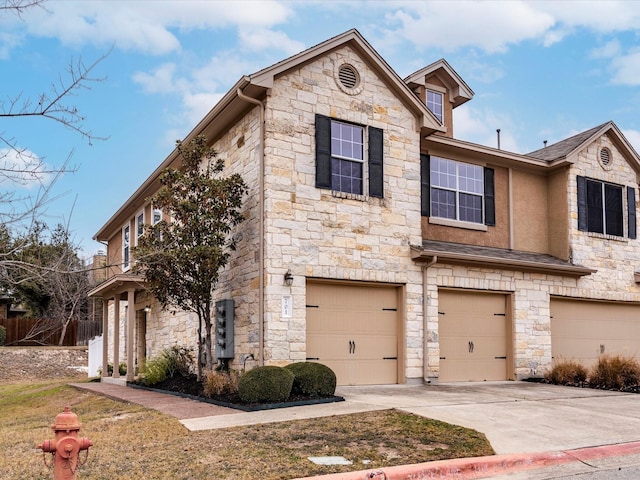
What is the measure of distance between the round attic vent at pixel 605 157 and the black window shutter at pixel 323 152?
937 cm

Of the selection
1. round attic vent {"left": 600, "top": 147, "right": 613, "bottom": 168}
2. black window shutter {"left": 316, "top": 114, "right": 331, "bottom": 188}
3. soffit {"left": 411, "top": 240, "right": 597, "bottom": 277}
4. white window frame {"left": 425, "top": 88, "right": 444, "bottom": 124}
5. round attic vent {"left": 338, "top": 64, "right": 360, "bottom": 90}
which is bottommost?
soffit {"left": 411, "top": 240, "right": 597, "bottom": 277}

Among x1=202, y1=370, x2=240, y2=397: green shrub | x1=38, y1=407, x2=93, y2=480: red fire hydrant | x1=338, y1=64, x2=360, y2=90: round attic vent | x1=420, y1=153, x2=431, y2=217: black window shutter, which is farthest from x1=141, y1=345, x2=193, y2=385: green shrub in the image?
x1=38, y1=407, x2=93, y2=480: red fire hydrant

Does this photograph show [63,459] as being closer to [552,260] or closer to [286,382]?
[286,382]

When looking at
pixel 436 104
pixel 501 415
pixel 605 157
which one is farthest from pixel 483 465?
pixel 605 157

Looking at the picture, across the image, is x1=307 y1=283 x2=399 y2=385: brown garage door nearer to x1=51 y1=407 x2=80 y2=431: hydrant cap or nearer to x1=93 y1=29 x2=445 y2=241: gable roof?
x1=93 y1=29 x2=445 y2=241: gable roof

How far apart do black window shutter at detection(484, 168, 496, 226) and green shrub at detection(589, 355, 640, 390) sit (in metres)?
4.57

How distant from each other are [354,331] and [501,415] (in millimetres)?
4639

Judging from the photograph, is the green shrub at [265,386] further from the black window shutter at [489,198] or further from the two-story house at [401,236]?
the black window shutter at [489,198]

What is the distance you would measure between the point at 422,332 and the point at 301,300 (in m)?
Result: 3.23

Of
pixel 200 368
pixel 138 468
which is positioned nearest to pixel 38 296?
pixel 200 368

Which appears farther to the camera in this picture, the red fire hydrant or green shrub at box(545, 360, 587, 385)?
green shrub at box(545, 360, 587, 385)

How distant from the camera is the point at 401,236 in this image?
49.2 ft

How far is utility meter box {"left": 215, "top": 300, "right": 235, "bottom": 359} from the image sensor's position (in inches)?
555

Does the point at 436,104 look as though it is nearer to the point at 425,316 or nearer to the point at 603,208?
the point at 603,208
